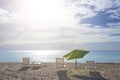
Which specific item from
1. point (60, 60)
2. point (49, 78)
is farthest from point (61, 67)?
point (49, 78)

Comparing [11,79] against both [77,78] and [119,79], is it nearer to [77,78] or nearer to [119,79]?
[77,78]

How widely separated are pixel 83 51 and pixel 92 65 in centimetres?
188

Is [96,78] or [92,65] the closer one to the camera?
[96,78]

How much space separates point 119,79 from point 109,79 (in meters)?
0.78

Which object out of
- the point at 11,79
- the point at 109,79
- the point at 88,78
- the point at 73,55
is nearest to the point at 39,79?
the point at 11,79

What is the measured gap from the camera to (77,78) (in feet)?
60.0

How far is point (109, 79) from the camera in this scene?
58.6 ft

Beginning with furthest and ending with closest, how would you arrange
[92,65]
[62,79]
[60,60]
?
1. [60,60]
2. [92,65]
3. [62,79]

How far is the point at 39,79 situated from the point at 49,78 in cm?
88

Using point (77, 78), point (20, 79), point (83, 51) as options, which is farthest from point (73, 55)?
point (20, 79)

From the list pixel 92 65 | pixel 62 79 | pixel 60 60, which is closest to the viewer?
pixel 62 79

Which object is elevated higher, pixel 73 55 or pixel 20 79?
pixel 73 55

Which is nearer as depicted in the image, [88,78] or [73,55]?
[88,78]

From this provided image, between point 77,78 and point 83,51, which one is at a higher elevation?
point 83,51
